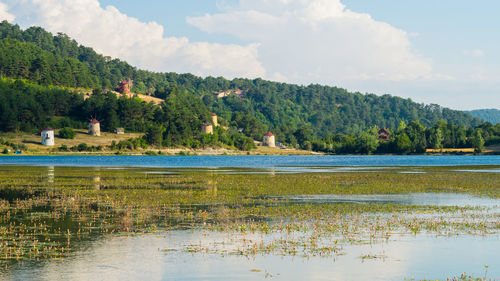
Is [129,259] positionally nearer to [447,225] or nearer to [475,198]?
[447,225]

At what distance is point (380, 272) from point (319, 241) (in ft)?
19.5

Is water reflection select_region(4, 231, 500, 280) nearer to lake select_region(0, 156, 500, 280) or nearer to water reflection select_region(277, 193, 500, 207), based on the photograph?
lake select_region(0, 156, 500, 280)

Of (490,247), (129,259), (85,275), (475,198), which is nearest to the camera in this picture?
(85,275)

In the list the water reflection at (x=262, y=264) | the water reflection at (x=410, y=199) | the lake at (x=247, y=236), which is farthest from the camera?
the water reflection at (x=410, y=199)

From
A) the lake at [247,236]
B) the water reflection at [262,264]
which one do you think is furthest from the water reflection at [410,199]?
the water reflection at [262,264]

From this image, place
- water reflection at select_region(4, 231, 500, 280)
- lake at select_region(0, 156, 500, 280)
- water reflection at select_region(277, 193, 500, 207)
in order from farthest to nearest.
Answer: water reflection at select_region(277, 193, 500, 207), lake at select_region(0, 156, 500, 280), water reflection at select_region(4, 231, 500, 280)

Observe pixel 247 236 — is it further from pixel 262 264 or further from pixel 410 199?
pixel 410 199

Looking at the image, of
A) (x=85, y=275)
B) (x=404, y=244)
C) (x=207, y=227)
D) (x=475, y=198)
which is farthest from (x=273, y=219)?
(x=475, y=198)

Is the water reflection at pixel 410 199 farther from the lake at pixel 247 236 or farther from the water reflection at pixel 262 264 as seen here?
the water reflection at pixel 262 264

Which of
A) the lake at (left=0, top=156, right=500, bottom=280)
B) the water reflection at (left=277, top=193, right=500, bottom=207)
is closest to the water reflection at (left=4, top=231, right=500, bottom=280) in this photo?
the lake at (left=0, top=156, right=500, bottom=280)

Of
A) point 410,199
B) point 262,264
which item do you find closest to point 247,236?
point 262,264

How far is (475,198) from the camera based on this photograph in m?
47.8

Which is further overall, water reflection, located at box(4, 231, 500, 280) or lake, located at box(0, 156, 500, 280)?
lake, located at box(0, 156, 500, 280)

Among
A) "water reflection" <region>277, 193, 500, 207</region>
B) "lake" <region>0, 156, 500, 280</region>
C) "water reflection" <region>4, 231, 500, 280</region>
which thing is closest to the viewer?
"water reflection" <region>4, 231, 500, 280</region>
